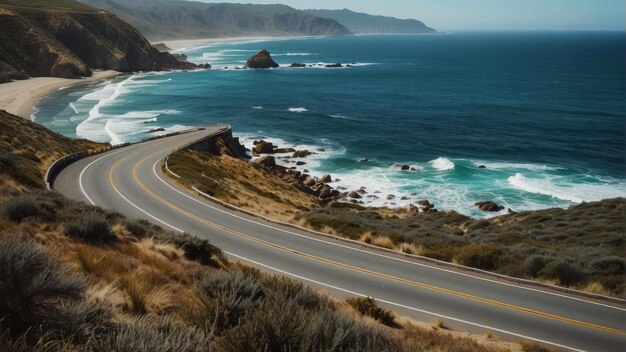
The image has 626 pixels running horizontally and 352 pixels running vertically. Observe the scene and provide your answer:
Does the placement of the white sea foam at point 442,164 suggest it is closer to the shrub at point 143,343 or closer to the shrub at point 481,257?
the shrub at point 481,257

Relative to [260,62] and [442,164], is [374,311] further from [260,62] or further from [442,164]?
[260,62]

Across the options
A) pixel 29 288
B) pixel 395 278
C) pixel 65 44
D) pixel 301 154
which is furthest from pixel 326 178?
pixel 65 44

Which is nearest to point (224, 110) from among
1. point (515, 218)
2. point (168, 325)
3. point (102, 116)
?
point (102, 116)

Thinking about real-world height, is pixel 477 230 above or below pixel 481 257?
below

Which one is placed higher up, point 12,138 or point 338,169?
point 12,138

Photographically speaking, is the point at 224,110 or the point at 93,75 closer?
the point at 224,110

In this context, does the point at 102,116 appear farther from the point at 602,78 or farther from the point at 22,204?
the point at 602,78
